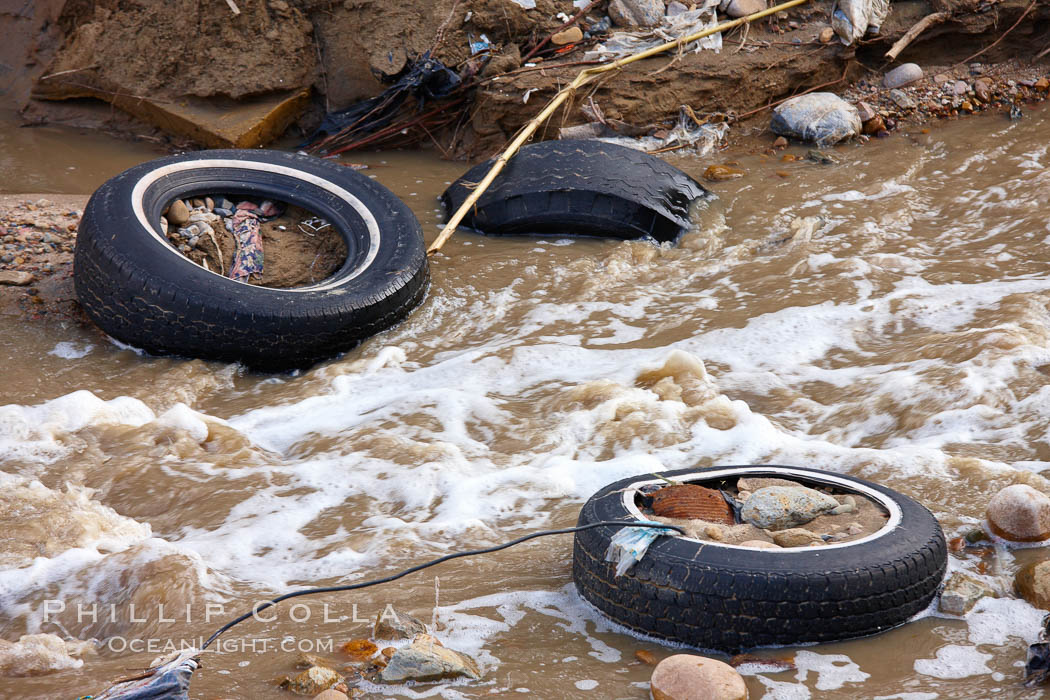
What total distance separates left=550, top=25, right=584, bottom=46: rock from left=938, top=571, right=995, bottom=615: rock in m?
5.78

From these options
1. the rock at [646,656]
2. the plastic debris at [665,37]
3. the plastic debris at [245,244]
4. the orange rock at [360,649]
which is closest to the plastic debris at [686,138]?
the plastic debris at [665,37]

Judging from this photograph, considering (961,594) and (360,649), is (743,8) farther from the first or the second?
(360,649)

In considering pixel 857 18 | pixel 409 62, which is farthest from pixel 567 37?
pixel 857 18

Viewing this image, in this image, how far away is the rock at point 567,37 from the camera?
7.03 meters

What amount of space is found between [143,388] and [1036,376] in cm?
396

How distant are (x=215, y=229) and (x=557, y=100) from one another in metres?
2.73

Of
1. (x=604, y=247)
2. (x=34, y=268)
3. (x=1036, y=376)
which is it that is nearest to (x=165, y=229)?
(x=34, y=268)

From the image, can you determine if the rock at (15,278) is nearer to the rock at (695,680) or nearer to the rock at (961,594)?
the rock at (695,680)

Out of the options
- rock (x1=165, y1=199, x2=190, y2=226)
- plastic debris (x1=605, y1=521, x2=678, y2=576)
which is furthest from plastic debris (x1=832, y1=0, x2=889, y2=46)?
plastic debris (x1=605, y1=521, x2=678, y2=576)

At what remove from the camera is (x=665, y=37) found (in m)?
7.03

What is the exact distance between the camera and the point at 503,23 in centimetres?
707

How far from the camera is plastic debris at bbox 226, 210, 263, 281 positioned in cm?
486

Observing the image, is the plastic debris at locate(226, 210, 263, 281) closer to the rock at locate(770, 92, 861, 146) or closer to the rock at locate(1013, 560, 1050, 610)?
the rock at locate(1013, 560, 1050, 610)

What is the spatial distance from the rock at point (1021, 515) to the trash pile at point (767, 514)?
359 millimetres
